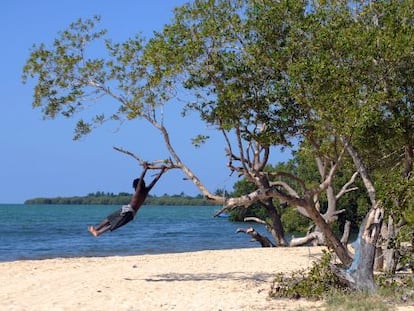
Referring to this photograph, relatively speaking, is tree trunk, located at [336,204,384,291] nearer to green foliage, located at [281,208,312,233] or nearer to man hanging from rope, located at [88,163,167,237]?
man hanging from rope, located at [88,163,167,237]

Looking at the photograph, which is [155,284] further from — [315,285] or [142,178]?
[315,285]

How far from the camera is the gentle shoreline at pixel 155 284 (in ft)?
42.3

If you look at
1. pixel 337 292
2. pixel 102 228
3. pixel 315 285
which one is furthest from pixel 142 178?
pixel 337 292

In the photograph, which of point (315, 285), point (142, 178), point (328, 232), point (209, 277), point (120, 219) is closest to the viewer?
point (315, 285)

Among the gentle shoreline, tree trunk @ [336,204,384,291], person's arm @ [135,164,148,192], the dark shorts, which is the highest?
person's arm @ [135,164,148,192]

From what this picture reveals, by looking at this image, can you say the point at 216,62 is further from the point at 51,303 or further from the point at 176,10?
the point at 51,303

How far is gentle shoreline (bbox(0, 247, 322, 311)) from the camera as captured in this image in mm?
12898

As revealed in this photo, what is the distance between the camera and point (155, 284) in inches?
618

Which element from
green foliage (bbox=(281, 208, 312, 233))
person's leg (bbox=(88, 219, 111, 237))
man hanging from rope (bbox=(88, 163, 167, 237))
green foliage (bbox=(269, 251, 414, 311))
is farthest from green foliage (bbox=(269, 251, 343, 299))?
green foliage (bbox=(281, 208, 312, 233))

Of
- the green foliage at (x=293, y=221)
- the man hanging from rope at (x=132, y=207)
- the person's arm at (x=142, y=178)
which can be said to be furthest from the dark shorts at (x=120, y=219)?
the green foliage at (x=293, y=221)

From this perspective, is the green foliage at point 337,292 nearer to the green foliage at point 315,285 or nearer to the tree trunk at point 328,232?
the green foliage at point 315,285

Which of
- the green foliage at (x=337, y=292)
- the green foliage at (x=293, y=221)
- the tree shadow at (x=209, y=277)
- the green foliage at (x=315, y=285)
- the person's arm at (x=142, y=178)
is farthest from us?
the green foliage at (x=293, y=221)

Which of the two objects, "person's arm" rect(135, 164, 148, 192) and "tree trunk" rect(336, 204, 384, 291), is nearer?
"tree trunk" rect(336, 204, 384, 291)

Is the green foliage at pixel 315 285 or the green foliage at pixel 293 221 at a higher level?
the green foliage at pixel 293 221
